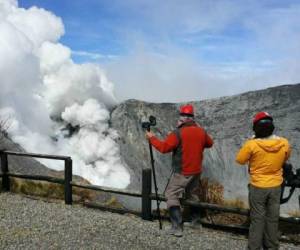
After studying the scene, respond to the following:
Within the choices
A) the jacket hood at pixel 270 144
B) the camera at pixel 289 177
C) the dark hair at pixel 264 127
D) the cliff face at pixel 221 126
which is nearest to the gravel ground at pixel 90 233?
the camera at pixel 289 177

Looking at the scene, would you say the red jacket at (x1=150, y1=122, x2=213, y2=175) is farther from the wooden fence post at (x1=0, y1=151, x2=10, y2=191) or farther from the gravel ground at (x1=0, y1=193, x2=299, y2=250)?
the wooden fence post at (x1=0, y1=151, x2=10, y2=191)

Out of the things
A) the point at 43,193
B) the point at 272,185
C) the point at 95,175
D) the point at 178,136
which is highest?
the point at 178,136

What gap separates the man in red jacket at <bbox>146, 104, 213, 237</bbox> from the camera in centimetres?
692

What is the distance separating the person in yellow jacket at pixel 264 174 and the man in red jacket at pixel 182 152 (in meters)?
1.06

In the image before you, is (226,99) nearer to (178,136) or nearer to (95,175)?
(95,175)

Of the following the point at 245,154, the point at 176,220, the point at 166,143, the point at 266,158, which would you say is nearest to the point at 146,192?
the point at 176,220

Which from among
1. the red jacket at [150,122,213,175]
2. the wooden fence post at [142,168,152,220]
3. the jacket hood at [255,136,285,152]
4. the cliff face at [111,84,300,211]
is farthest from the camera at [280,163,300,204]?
the cliff face at [111,84,300,211]

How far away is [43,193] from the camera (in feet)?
37.7

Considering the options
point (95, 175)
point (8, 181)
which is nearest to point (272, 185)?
point (8, 181)

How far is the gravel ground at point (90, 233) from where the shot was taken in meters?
6.72

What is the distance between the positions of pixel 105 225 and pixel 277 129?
38.4 metres

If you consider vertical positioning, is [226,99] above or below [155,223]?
above

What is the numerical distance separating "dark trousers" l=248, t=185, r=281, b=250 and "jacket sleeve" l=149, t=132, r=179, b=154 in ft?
4.20

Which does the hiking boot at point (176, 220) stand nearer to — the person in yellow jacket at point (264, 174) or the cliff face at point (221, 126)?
the person in yellow jacket at point (264, 174)
